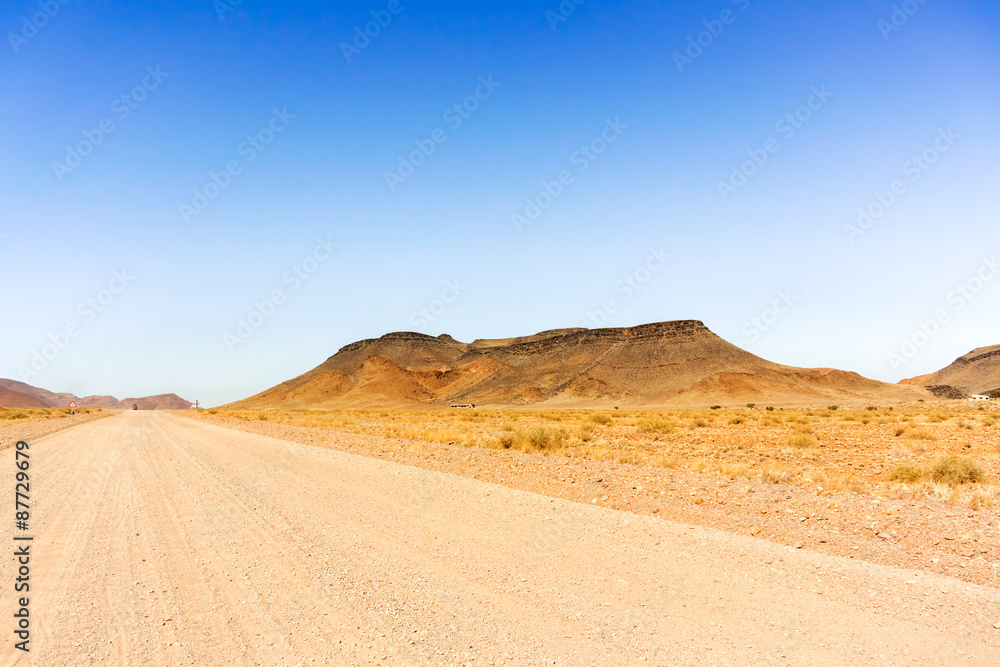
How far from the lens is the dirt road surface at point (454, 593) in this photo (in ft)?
15.0

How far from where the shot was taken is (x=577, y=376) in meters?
114

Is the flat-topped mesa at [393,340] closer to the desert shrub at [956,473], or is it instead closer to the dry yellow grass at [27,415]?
the dry yellow grass at [27,415]

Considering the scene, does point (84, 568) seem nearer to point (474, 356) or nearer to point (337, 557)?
point (337, 557)

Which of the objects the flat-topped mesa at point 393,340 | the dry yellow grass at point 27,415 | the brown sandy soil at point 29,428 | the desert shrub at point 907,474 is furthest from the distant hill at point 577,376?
the desert shrub at point 907,474

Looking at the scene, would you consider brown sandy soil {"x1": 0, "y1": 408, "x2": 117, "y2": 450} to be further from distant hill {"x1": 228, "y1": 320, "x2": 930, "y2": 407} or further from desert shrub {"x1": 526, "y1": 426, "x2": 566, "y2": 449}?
distant hill {"x1": 228, "y1": 320, "x2": 930, "y2": 407}

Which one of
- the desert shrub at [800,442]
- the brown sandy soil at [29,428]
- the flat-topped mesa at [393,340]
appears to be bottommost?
the desert shrub at [800,442]

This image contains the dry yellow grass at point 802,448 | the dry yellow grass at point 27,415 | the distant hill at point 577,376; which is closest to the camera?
the dry yellow grass at point 802,448

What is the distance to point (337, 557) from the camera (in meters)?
6.97

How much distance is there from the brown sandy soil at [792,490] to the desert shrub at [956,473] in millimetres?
663

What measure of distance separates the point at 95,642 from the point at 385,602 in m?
2.27

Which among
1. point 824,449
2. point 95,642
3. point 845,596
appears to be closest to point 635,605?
point 845,596

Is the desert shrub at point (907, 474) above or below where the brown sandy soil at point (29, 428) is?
below

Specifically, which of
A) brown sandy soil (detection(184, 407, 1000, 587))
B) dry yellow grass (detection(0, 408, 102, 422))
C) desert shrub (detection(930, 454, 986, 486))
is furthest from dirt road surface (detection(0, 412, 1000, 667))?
dry yellow grass (detection(0, 408, 102, 422))

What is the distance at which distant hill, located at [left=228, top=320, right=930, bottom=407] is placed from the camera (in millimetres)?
100562
